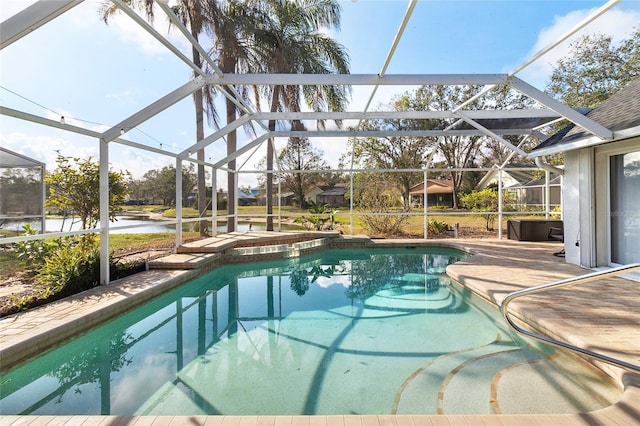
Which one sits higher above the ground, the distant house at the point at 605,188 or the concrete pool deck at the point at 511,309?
the distant house at the point at 605,188

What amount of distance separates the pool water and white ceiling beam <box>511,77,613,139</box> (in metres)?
3.50

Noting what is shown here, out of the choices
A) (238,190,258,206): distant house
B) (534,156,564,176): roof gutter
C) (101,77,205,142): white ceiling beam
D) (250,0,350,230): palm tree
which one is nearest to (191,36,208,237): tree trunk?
(250,0,350,230): palm tree

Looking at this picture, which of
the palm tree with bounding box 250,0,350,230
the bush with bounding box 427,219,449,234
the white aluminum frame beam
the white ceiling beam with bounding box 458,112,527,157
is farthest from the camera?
the bush with bounding box 427,219,449,234

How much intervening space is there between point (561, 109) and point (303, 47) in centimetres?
829

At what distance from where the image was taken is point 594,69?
13172 mm

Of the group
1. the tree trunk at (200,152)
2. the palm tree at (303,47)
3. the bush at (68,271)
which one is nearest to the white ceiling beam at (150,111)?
the bush at (68,271)

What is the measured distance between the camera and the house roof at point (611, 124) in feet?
16.8

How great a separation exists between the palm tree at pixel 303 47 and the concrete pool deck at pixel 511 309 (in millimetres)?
7207

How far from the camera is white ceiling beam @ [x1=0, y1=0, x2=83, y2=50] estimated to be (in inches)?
122

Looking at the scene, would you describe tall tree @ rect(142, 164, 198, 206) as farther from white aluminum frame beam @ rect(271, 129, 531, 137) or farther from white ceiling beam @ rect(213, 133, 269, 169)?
white aluminum frame beam @ rect(271, 129, 531, 137)

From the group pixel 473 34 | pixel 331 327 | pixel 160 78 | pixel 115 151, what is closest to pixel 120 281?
pixel 115 151

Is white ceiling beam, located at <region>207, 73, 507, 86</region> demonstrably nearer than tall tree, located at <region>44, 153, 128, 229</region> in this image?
Yes

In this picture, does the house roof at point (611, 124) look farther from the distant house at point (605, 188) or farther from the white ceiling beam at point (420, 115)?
the white ceiling beam at point (420, 115)

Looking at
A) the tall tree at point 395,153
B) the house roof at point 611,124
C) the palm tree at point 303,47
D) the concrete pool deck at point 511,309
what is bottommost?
the concrete pool deck at point 511,309
